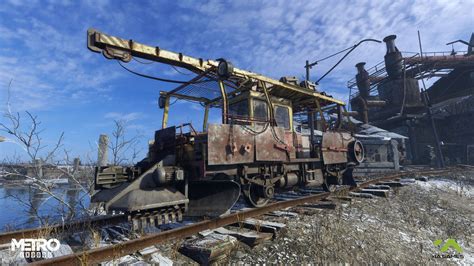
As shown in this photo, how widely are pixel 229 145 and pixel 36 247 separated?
12.2 ft

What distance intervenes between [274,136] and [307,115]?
12.6ft

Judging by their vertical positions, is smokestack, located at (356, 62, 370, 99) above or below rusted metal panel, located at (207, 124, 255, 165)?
above

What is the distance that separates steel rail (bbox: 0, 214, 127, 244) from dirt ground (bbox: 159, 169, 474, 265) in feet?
7.42

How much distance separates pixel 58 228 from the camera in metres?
5.23

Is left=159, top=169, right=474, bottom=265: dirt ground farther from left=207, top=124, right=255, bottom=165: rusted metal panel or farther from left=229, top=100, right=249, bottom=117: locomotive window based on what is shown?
left=229, top=100, right=249, bottom=117: locomotive window

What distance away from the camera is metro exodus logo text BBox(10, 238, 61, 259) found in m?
3.92

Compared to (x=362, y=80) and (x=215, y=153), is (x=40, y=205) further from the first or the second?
(x=362, y=80)

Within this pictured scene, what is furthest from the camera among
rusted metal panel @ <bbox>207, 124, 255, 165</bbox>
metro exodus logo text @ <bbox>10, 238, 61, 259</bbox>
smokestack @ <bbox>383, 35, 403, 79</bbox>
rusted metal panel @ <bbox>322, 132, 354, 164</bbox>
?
smokestack @ <bbox>383, 35, 403, 79</bbox>

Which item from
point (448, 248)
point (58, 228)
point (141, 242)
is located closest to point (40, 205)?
point (58, 228)

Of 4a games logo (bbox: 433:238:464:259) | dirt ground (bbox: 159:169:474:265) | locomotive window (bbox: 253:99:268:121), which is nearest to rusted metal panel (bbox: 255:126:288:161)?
locomotive window (bbox: 253:99:268:121)

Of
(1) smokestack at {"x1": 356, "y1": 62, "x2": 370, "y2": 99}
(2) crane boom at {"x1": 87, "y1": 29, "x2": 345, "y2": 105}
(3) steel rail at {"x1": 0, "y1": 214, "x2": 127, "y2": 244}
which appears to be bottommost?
(3) steel rail at {"x1": 0, "y1": 214, "x2": 127, "y2": 244}

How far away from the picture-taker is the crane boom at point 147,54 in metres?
5.16

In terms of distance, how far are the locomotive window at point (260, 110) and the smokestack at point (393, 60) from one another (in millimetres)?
35802

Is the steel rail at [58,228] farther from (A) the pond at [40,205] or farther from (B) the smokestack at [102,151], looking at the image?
(B) the smokestack at [102,151]
